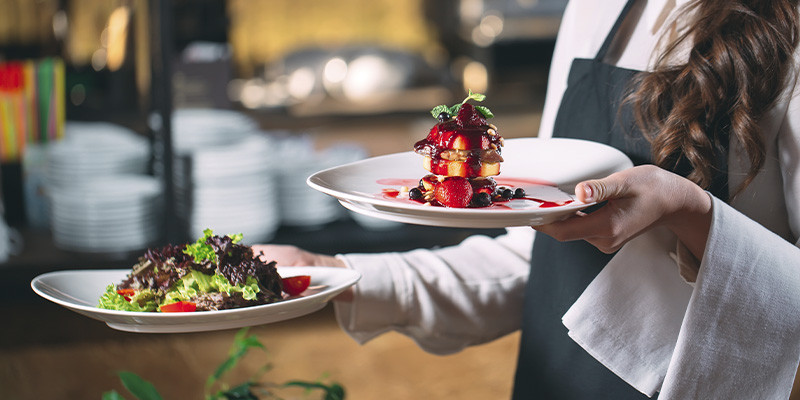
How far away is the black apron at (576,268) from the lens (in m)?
1.12

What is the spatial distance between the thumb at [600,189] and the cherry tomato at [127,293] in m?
0.53

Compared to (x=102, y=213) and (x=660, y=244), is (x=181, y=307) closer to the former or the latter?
(x=660, y=244)

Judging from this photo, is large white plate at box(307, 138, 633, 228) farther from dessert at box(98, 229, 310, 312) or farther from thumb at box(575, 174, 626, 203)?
dessert at box(98, 229, 310, 312)

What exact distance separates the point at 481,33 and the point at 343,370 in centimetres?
223

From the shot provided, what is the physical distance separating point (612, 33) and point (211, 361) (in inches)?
64.7

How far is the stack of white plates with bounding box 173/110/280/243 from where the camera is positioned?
2.19m

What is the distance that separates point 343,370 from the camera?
94.0 inches

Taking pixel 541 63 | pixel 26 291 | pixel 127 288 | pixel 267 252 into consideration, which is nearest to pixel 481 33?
pixel 541 63

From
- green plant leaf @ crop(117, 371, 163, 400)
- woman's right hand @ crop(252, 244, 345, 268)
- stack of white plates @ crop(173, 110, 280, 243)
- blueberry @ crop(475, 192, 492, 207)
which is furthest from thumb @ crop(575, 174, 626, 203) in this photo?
stack of white plates @ crop(173, 110, 280, 243)

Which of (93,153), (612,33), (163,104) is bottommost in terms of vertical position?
(93,153)

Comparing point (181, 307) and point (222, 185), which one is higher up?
point (181, 307)

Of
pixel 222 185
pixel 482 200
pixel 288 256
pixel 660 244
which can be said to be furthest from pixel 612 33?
pixel 222 185

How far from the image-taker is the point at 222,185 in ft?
7.22

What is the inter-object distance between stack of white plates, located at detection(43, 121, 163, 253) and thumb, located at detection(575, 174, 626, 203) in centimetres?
165
